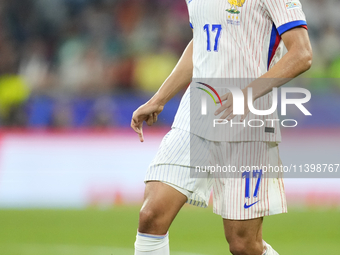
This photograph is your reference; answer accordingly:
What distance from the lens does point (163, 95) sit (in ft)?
9.93

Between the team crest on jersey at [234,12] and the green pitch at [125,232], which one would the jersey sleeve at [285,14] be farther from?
the green pitch at [125,232]

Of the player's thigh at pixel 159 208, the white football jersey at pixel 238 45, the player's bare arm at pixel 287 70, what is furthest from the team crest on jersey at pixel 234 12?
the player's thigh at pixel 159 208

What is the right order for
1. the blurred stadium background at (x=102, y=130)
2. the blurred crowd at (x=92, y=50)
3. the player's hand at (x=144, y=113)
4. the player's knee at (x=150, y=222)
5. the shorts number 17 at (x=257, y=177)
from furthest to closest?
the blurred crowd at (x=92, y=50)
the blurred stadium background at (x=102, y=130)
the player's hand at (x=144, y=113)
the shorts number 17 at (x=257, y=177)
the player's knee at (x=150, y=222)

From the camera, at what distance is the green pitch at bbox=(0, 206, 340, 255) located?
4.67m

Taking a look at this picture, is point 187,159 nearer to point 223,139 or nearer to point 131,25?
point 223,139

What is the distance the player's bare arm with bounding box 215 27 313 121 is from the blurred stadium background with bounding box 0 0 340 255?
2.39 meters

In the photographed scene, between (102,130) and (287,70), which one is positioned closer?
(287,70)

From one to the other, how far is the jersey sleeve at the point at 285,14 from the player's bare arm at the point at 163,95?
2.05ft

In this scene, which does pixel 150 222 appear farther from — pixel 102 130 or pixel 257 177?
pixel 102 130

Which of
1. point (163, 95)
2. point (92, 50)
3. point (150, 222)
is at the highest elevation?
point (92, 50)

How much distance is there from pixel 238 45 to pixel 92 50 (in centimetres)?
686

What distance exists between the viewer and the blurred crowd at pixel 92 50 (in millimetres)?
8141

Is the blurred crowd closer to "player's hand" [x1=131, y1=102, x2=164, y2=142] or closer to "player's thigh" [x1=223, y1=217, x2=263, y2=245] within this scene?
"player's hand" [x1=131, y1=102, x2=164, y2=142]

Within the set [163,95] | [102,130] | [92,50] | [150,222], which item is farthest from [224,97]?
[92,50]
